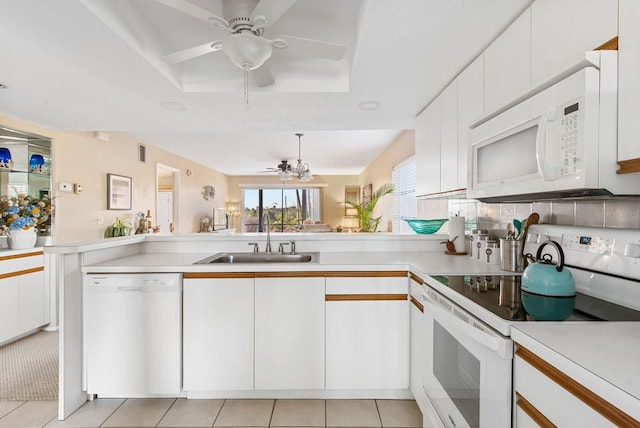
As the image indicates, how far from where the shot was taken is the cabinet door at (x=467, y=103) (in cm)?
173

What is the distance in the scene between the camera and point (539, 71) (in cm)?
125

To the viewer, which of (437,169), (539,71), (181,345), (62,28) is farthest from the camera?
(437,169)

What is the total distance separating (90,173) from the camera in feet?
12.9

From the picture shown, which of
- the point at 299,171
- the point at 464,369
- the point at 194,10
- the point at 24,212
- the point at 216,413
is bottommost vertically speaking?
Answer: the point at 216,413

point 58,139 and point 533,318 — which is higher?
point 58,139

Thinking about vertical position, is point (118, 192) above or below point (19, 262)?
above

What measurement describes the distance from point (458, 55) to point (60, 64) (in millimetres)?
2443

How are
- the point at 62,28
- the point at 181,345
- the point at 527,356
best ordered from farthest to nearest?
the point at 181,345 < the point at 62,28 < the point at 527,356

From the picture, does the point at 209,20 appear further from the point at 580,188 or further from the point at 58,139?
the point at 58,139

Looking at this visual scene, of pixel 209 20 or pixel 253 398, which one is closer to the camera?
pixel 209 20

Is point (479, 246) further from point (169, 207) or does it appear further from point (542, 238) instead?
point (169, 207)

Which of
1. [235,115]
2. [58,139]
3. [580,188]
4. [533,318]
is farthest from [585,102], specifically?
[58,139]

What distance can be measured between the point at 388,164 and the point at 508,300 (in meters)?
4.54

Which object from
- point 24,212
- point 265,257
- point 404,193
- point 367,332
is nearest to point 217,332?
point 265,257
